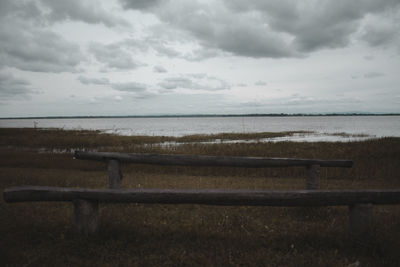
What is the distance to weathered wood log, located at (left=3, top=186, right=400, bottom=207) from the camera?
3453 mm

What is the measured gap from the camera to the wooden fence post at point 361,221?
12.2ft

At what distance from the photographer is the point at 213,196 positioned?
3.46 meters

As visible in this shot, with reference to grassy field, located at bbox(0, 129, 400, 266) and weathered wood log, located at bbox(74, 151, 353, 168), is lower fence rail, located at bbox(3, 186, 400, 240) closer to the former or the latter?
grassy field, located at bbox(0, 129, 400, 266)

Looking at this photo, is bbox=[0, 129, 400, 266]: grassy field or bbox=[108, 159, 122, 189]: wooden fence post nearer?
bbox=[0, 129, 400, 266]: grassy field

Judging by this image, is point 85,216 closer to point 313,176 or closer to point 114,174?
point 114,174

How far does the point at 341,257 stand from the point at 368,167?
10.9 metres

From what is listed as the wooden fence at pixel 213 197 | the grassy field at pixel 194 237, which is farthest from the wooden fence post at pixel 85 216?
the grassy field at pixel 194 237

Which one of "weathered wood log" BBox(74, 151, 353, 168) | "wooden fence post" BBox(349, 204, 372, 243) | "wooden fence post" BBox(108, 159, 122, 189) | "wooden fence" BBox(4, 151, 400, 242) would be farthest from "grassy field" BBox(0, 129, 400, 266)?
"weathered wood log" BBox(74, 151, 353, 168)

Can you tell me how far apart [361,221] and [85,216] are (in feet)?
14.4

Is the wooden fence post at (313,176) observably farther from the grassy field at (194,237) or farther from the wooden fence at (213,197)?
the wooden fence at (213,197)

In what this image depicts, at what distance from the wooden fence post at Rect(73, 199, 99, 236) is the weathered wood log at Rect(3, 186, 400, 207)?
0.19 meters

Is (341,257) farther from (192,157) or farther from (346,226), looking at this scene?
(192,157)

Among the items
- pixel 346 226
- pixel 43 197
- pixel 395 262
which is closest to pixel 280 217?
pixel 346 226

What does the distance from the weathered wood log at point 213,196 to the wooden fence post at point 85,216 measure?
0.19m
